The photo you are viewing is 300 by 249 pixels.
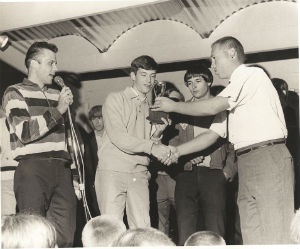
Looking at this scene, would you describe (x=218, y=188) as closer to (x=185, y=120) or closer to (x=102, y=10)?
(x=185, y=120)

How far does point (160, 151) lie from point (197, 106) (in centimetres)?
41

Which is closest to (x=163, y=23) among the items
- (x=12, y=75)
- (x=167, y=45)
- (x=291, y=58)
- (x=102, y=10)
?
(x=167, y=45)

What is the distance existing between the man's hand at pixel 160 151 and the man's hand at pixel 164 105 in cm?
24

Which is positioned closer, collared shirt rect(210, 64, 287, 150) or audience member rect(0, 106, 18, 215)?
collared shirt rect(210, 64, 287, 150)

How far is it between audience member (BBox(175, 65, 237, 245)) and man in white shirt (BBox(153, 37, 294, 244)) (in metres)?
0.56

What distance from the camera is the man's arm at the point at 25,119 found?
8.16 feet

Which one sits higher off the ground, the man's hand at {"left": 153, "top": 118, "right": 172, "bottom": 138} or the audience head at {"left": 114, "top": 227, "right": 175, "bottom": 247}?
the man's hand at {"left": 153, "top": 118, "right": 172, "bottom": 138}

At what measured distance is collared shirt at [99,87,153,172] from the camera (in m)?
2.85

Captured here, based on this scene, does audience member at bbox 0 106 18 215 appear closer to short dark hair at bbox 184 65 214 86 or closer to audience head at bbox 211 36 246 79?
short dark hair at bbox 184 65 214 86

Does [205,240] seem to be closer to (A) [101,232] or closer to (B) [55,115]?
(A) [101,232]

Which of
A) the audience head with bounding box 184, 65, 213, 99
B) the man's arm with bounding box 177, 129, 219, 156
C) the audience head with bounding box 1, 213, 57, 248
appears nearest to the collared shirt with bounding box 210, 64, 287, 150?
the man's arm with bounding box 177, 129, 219, 156

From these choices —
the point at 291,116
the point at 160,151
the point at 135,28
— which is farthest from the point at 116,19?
the point at 291,116

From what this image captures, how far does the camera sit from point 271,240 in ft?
7.79

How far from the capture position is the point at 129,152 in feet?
9.43
